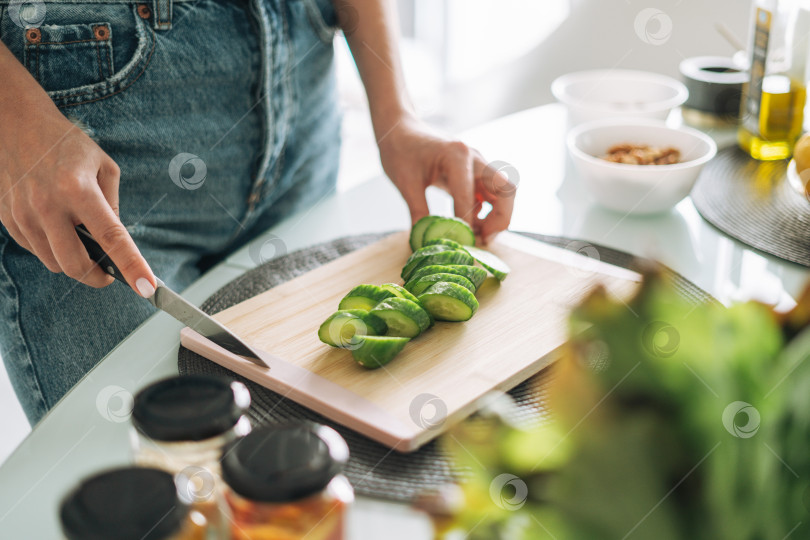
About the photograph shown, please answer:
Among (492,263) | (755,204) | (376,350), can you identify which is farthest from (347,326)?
(755,204)

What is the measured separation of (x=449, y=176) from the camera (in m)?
1.36

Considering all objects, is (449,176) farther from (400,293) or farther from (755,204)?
(755,204)

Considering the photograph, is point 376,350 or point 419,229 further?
point 419,229

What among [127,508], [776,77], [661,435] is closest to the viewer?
[661,435]

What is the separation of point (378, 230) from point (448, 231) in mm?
208

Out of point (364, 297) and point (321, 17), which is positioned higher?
point (321, 17)

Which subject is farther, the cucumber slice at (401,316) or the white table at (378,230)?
the cucumber slice at (401,316)

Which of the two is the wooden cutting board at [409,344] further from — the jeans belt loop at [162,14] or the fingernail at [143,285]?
the jeans belt loop at [162,14]

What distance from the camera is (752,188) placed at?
146 cm

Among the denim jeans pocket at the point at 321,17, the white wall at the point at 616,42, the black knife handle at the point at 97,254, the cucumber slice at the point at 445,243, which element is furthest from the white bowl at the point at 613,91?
the black knife handle at the point at 97,254

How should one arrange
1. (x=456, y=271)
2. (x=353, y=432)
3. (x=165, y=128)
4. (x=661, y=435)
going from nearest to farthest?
(x=661, y=435), (x=353, y=432), (x=456, y=271), (x=165, y=128)

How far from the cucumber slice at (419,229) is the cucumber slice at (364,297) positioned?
236 mm

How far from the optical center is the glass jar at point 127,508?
44 cm

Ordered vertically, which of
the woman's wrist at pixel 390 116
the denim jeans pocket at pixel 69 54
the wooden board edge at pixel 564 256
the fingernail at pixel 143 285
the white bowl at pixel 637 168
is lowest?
the wooden board edge at pixel 564 256
